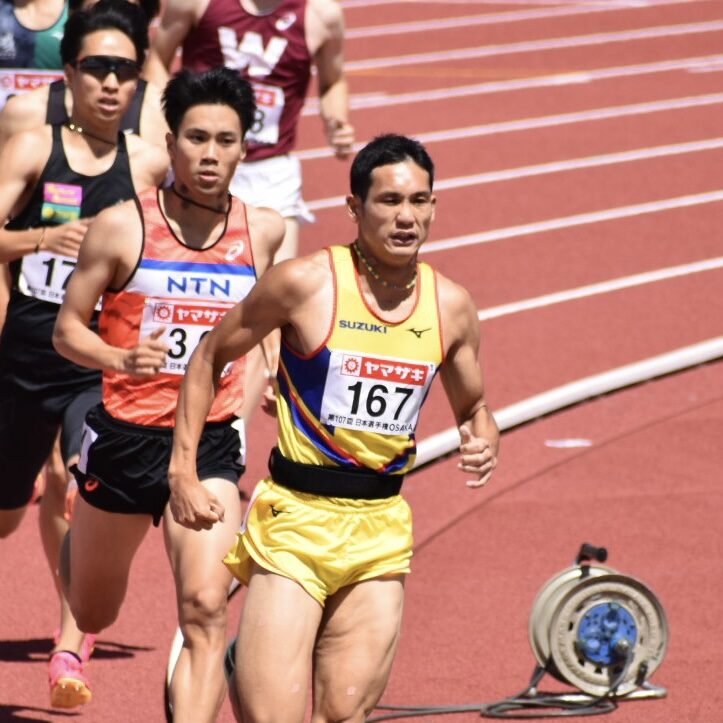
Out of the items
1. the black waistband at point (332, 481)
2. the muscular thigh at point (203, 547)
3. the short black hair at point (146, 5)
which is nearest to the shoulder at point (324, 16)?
the short black hair at point (146, 5)

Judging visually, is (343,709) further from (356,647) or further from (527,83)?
(527,83)

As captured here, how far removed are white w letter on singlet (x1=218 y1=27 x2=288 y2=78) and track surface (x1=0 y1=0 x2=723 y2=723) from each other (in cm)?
182

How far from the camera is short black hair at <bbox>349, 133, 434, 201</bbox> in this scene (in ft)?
15.1

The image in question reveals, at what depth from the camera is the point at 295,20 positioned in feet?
26.1

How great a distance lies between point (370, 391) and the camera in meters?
4.56

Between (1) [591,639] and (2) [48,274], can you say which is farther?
A: (2) [48,274]

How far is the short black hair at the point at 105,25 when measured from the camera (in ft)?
19.9

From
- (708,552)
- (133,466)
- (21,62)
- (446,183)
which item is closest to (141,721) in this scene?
(133,466)

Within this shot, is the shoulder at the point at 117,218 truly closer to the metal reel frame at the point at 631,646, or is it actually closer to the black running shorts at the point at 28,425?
the black running shorts at the point at 28,425

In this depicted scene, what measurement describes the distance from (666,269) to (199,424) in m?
7.18

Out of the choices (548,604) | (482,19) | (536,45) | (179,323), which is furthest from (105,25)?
(482,19)

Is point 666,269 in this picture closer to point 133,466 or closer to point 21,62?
point 21,62

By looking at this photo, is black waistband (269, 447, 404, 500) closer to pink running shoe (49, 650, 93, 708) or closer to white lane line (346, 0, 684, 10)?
pink running shoe (49, 650, 93, 708)

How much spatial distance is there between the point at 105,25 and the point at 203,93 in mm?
973
